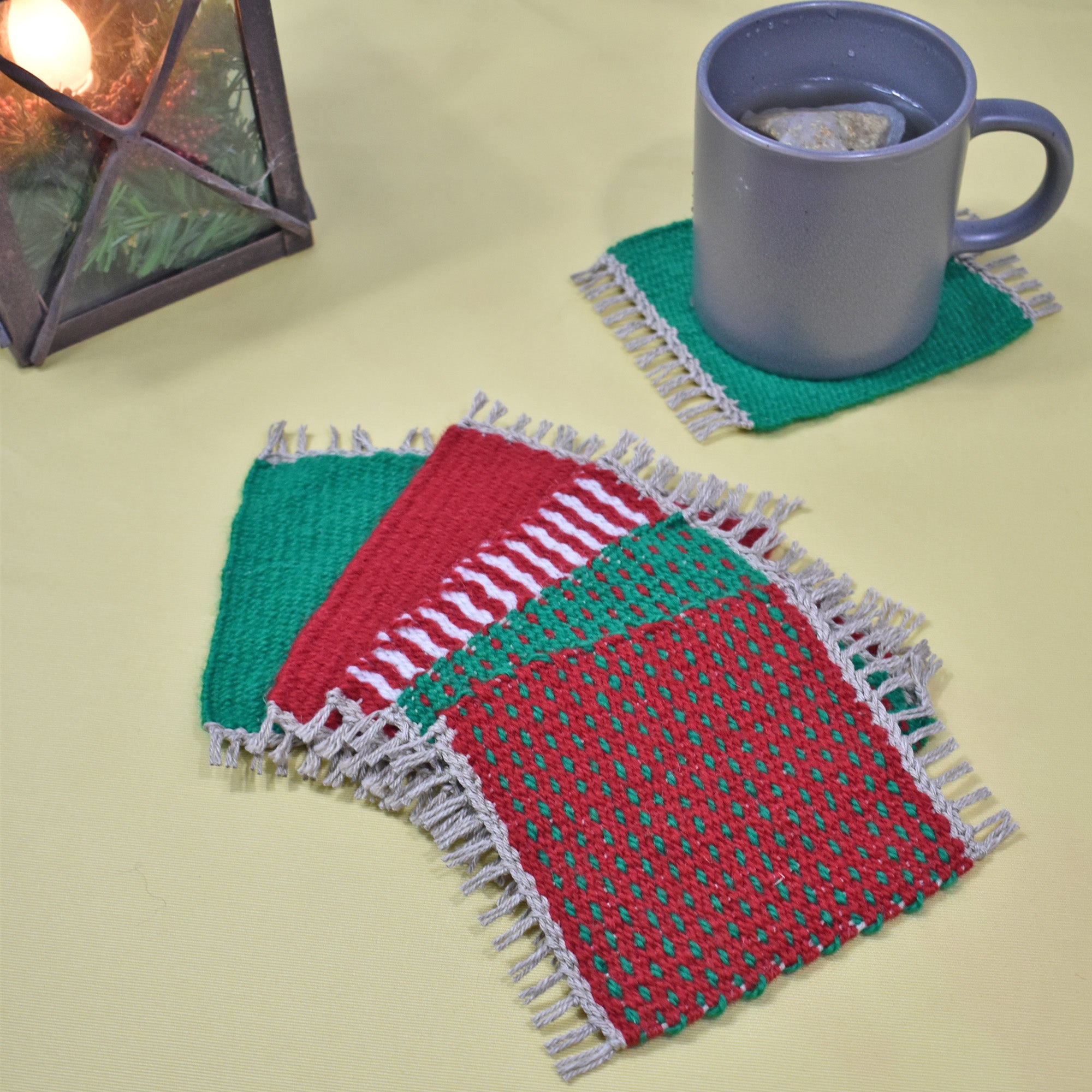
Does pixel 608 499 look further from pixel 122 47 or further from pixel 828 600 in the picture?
pixel 122 47

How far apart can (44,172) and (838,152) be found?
1.58ft

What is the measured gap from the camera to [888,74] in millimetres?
811

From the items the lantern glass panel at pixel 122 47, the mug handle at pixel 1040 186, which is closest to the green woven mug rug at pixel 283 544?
the lantern glass panel at pixel 122 47

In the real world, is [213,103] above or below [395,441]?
above

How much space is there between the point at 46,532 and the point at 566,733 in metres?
0.37

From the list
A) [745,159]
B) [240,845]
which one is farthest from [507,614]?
[745,159]

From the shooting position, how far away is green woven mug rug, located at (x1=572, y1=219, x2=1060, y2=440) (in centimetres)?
84

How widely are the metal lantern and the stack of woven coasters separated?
0.76 feet

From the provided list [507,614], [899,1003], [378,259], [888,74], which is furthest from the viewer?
[378,259]

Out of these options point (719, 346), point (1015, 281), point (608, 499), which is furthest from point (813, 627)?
point (1015, 281)

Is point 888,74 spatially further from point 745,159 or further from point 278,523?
point 278,523

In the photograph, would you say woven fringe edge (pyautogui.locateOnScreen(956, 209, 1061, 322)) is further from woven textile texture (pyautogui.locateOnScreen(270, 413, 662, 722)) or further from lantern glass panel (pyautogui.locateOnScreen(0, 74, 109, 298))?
lantern glass panel (pyautogui.locateOnScreen(0, 74, 109, 298))

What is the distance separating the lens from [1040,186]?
0.81m

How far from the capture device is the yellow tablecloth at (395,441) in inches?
23.9
